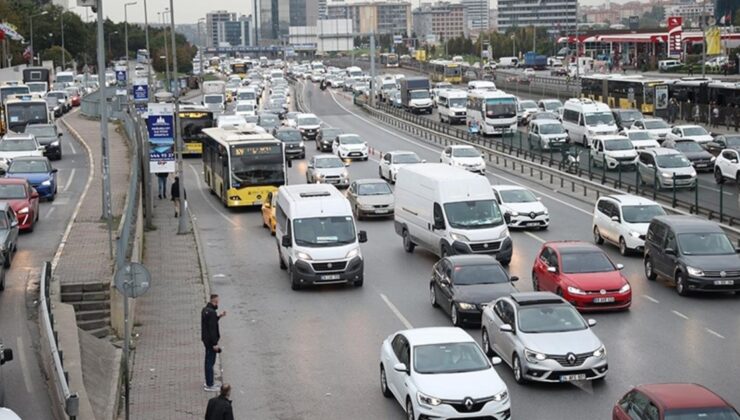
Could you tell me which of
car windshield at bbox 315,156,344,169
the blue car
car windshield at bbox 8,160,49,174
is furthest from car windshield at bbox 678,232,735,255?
car windshield at bbox 8,160,49,174

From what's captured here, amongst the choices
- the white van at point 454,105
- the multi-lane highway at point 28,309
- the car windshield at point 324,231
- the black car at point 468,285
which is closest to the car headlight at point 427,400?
the multi-lane highway at point 28,309

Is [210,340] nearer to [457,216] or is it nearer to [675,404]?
[675,404]

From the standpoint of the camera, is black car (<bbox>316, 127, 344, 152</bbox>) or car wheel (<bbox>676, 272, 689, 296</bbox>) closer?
car wheel (<bbox>676, 272, 689, 296</bbox>)

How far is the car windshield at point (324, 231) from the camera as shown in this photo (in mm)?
29109

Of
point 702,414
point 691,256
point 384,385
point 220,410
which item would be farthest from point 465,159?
point 702,414

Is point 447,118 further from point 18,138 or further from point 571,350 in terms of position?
point 571,350

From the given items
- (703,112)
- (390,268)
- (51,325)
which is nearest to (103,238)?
(390,268)

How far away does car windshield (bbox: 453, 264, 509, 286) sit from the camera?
2489 cm

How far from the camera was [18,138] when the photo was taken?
167 ft

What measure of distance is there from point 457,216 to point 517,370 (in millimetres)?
11234

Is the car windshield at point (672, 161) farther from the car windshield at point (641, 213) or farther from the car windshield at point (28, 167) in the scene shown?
the car windshield at point (28, 167)

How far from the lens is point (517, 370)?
65.9 ft

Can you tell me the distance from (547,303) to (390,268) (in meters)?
10.9

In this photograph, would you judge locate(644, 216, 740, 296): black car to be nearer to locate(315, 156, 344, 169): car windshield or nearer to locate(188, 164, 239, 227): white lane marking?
locate(188, 164, 239, 227): white lane marking
